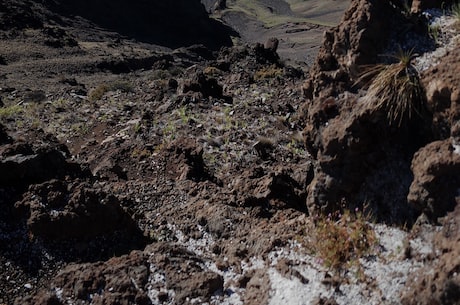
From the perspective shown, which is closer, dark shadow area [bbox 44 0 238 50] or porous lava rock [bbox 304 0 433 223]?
porous lava rock [bbox 304 0 433 223]

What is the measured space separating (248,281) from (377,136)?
163 cm

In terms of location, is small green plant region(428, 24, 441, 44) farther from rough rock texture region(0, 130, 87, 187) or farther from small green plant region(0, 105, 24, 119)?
small green plant region(0, 105, 24, 119)

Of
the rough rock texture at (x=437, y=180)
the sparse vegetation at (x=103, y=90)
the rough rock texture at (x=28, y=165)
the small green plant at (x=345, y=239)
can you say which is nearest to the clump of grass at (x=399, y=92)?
the rough rock texture at (x=437, y=180)

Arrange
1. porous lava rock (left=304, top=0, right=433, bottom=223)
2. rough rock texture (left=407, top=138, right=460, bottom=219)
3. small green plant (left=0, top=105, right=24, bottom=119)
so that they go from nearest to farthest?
rough rock texture (left=407, top=138, right=460, bottom=219), porous lava rock (left=304, top=0, right=433, bottom=223), small green plant (left=0, top=105, right=24, bottom=119)

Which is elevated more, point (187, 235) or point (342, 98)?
point (342, 98)

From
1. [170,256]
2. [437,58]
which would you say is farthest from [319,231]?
[437,58]

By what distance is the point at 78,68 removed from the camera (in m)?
26.4

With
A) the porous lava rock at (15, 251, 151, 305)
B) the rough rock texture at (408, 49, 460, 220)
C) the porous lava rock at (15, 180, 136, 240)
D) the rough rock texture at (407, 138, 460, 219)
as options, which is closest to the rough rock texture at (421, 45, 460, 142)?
the rough rock texture at (408, 49, 460, 220)

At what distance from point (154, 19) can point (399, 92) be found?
160 feet

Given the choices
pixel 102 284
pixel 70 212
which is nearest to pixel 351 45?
pixel 102 284

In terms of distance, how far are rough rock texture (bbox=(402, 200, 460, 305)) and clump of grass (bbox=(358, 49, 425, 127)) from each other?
0.85 meters

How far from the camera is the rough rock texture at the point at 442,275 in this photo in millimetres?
2840

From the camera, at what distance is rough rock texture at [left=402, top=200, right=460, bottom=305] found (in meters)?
2.84

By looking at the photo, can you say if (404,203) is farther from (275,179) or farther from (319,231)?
(275,179)
